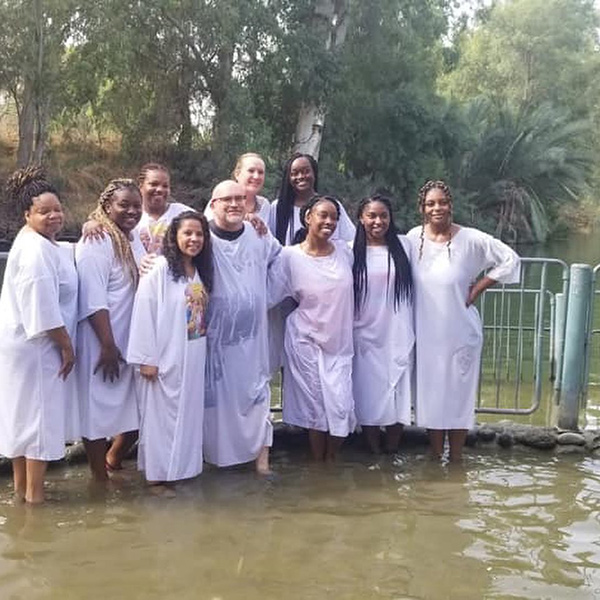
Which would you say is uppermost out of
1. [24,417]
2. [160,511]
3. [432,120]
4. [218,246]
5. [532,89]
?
[532,89]

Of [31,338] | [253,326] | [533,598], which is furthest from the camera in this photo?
[253,326]

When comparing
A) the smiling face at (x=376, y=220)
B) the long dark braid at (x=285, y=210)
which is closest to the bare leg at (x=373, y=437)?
the smiling face at (x=376, y=220)

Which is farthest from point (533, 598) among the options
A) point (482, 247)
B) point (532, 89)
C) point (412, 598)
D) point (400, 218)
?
point (532, 89)

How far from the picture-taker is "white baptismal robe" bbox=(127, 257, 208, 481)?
468cm

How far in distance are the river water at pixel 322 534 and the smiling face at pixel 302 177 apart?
1806 mm

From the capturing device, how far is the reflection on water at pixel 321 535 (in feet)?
12.0

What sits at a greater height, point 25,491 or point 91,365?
point 91,365

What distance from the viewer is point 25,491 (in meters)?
4.63

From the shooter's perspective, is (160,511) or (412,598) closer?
(412,598)

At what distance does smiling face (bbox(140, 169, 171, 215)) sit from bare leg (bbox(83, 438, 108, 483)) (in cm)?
142

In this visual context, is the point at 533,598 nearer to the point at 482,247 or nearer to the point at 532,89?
the point at 482,247

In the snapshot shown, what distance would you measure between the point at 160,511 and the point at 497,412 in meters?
2.76

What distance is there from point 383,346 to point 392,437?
664 mm

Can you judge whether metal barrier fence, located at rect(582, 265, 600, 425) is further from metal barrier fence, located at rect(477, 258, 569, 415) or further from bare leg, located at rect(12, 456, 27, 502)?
bare leg, located at rect(12, 456, 27, 502)
